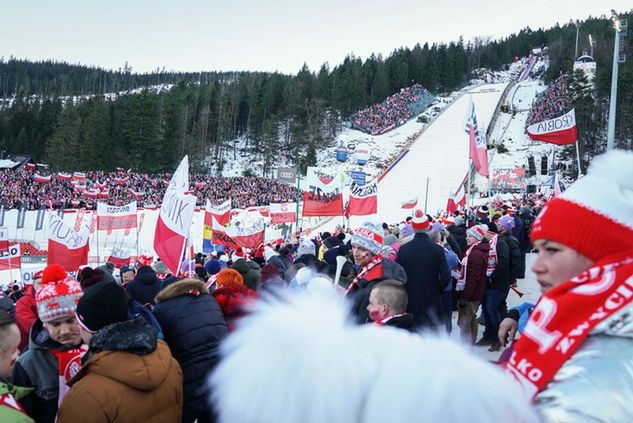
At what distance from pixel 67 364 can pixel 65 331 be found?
0.18m

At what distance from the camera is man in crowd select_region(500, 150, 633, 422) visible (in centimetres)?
90

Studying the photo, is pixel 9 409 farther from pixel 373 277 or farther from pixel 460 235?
pixel 460 235

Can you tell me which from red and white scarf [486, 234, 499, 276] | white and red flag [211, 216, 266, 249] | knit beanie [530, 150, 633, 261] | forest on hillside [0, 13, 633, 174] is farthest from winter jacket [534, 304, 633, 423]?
forest on hillside [0, 13, 633, 174]

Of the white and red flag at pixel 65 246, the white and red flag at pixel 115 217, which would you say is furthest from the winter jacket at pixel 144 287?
the white and red flag at pixel 115 217

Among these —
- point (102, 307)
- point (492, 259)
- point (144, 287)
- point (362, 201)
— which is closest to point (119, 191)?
point (362, 201)

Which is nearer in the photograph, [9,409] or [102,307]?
[9,409]

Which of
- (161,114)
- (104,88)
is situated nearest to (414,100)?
(161,114)

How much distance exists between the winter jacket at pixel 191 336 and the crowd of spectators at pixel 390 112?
64145 millimetres

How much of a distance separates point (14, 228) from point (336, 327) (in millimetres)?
25589

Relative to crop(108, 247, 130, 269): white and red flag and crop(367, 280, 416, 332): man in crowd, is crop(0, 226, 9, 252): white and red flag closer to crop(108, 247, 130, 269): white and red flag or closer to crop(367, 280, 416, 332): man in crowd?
crop(108, 247, 130, 269): white and red flag

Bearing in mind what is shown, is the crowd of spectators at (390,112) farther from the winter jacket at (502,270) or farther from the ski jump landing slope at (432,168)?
the winter jacket at (502,270)

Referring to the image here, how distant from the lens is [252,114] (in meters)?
78.4

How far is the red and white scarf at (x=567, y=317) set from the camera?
3.20ft

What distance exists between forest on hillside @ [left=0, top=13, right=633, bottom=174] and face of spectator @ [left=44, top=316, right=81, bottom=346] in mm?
53229
